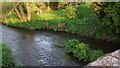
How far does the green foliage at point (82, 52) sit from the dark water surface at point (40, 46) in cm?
43

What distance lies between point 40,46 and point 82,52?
5.03 metres

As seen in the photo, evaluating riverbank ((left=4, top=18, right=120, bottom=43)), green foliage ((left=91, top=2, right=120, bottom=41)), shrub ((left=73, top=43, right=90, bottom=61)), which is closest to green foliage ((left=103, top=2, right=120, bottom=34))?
green foliage ((left=91, top=2, right=120, bottom=41))

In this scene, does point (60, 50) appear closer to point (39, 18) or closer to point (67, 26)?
point (67, 26)

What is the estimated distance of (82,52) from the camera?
2045cm

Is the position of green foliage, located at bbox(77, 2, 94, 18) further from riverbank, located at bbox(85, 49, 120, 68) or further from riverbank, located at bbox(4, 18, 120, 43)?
riverbank, located at bbox(85, 49, 120, 68)

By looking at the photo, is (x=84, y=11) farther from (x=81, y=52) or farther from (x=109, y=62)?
(x=109, y=62)

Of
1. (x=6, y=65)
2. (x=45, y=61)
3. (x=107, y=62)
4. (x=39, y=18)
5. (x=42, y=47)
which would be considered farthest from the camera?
(x=39, y=18)

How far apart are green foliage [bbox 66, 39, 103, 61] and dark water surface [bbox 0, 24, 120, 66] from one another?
1.42ft

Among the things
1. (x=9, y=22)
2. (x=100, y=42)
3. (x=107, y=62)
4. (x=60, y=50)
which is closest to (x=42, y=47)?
(x=60, y=50)

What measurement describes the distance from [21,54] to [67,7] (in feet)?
46.6

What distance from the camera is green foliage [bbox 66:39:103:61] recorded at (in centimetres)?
2027

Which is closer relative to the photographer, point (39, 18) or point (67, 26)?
point (67, 26)

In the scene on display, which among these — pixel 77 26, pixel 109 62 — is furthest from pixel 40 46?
pixel 109 62

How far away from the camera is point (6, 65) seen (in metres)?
17.1
